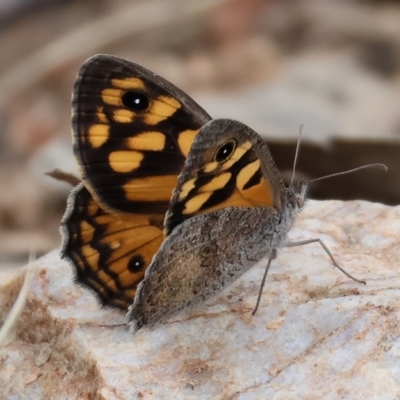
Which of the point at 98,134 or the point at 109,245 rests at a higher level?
the point at 98,134

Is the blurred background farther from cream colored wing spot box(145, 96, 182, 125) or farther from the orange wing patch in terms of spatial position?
cream colored wing spot box(145, 96, 182, 125)

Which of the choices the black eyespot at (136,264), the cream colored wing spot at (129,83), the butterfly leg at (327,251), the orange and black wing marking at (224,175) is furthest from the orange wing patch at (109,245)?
the butterfly leg at (327,251)

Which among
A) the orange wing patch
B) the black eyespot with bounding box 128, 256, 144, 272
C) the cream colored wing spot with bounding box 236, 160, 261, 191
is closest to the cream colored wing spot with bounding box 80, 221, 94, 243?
the orange wing patch

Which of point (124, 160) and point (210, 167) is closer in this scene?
point (210, 167)

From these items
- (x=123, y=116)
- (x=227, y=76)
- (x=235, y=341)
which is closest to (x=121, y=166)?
(x=123, y=116)

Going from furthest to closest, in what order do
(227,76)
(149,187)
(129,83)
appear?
(227,76) → (149,187) → (129,83)

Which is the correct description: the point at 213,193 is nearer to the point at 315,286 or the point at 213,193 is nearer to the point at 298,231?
the point at 315,286

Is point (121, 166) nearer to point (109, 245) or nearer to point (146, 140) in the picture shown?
point (146, 140)
